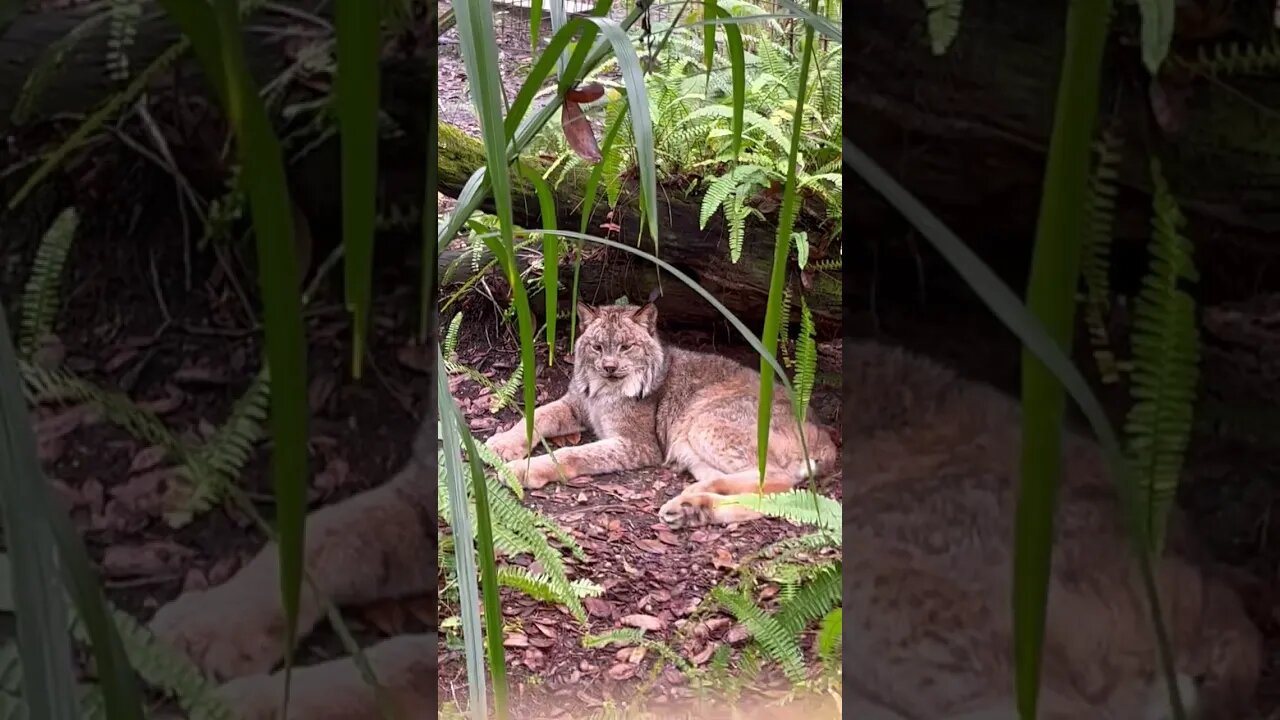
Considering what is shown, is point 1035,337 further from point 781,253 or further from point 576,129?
point 576,129

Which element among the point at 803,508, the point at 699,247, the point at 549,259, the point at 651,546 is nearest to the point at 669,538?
the point at 651,546

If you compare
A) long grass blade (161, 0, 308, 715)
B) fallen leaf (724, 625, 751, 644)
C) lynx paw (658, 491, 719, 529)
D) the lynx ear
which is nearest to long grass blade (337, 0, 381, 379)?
long grass blade (161, 0, 308, 715)

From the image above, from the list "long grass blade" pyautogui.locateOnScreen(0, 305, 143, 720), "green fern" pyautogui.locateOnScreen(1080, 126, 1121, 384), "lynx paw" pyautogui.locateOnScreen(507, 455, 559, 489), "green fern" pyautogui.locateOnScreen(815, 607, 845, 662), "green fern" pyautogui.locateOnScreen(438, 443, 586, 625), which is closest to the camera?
"long grass blade" pyautogui.locateOnScreen(0, 305, 143, 720)

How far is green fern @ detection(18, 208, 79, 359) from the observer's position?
1.05ft

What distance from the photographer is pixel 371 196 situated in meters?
0.26

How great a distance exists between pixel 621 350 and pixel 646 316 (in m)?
0.10

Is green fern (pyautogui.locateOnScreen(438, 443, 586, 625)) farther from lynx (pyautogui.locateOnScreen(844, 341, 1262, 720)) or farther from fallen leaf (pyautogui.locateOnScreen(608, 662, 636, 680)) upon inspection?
lynx (pyautogui.locateOnScreen(844, 341, 1262, 720))

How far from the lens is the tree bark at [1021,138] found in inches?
12.6

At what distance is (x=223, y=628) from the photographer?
1.10ft

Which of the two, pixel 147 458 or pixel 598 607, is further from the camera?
pixel 598 607

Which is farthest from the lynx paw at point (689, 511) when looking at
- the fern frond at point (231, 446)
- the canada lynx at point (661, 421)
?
the fern frond at point (231, 446)

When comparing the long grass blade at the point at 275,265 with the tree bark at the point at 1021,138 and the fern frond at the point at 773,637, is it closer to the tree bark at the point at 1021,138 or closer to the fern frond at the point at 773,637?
the tree bark at the point at 1021,138

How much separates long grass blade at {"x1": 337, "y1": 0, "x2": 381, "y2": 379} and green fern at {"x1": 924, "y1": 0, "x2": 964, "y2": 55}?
0.21 m

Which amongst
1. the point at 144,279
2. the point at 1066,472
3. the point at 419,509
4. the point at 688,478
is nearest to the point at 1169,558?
the point at 1066,472
